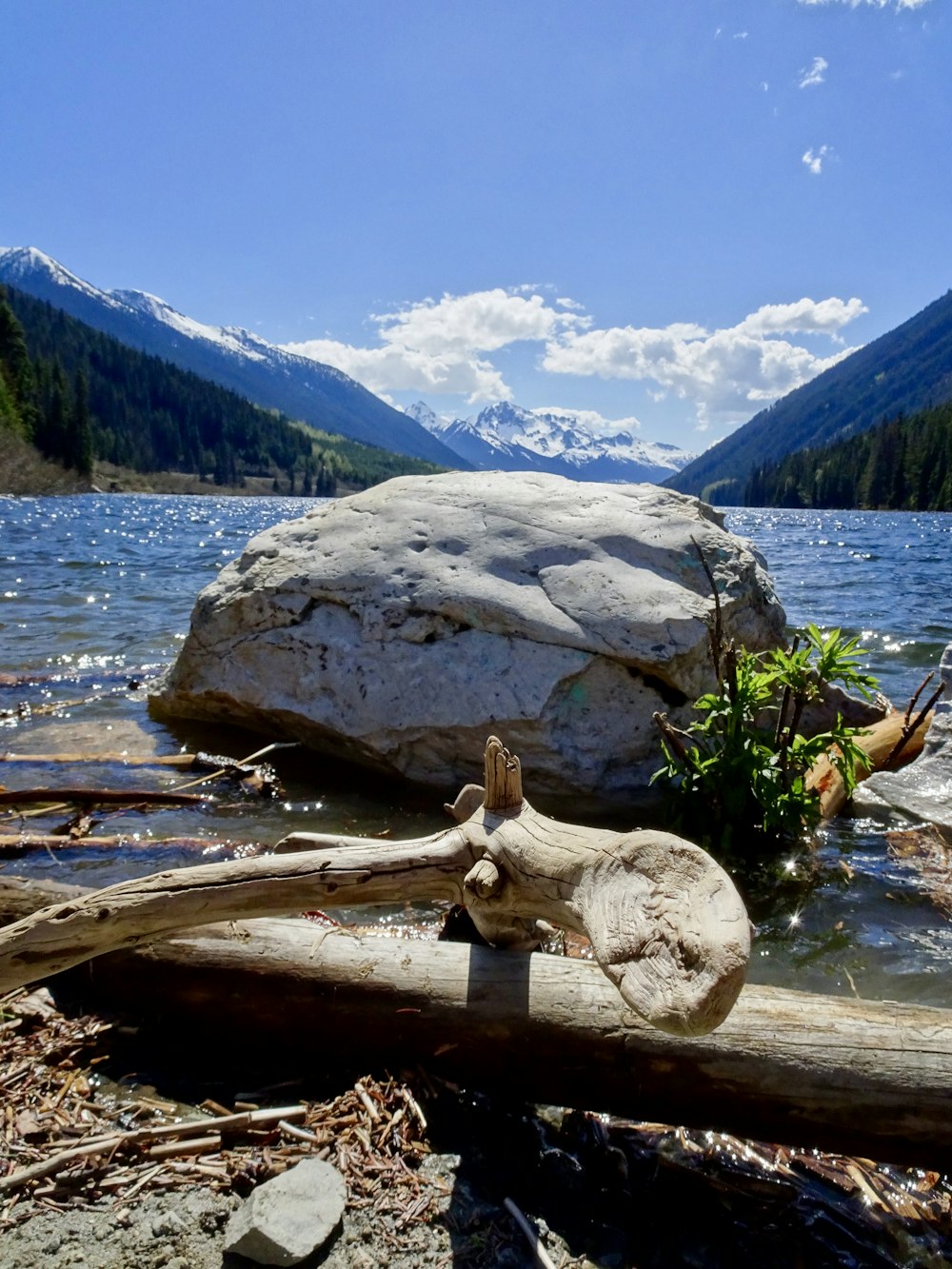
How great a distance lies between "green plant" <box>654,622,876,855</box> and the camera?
5137 mm

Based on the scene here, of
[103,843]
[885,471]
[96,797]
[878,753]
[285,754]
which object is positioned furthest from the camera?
[885,471]

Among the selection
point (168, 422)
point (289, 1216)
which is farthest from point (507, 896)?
point (168, 422)

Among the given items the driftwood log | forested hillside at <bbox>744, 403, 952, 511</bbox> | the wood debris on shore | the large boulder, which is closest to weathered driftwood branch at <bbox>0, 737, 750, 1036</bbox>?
the driftwood log

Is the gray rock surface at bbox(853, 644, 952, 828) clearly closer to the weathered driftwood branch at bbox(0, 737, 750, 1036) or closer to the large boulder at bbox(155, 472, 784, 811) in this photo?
the large boulder at bbox(155, 472, 784, 811)

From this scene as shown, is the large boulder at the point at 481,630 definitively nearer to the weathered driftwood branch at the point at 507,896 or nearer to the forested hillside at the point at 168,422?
the weathered driftwood branch at the point at 507,896

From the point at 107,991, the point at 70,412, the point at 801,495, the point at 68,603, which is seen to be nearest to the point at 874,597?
the point at 68,603

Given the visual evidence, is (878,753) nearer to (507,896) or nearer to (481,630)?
(481,630)

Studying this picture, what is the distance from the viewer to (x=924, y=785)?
6.82 metres

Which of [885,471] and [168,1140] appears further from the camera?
[885,471]

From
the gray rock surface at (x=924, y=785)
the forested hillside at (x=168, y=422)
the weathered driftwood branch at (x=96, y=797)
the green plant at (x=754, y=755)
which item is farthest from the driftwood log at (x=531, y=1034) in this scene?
the forested hillside at (x=168, y=422)

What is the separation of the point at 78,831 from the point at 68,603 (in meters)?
11.7

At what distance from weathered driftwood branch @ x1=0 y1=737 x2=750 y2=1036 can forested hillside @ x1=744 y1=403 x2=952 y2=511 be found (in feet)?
349

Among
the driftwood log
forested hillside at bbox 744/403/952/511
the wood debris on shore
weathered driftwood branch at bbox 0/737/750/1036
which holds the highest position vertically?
forested hillside at bbox 744/403/952/511

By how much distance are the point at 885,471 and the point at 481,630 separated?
116658 millimetres
